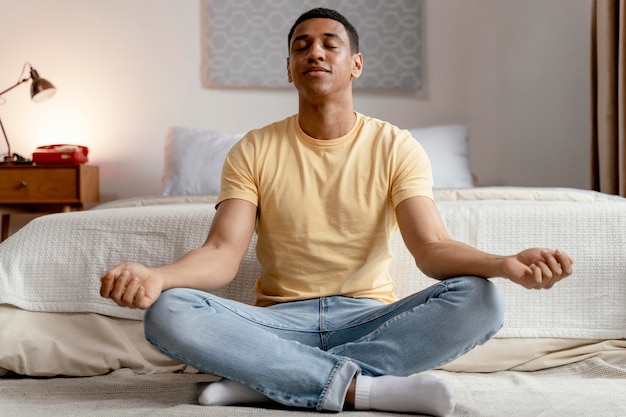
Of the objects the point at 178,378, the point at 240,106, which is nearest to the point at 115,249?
the point at 178,378

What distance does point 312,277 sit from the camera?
1681mm

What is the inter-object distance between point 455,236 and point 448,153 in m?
1.55

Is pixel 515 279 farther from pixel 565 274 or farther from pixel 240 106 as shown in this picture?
pixel 240 106

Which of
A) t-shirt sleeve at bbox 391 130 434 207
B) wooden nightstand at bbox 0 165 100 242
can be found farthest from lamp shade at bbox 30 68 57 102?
t-shirt sleeve at bbox 391 130 434 207

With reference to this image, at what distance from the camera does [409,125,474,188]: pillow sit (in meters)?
3.39

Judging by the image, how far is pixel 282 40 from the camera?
4.03 meters

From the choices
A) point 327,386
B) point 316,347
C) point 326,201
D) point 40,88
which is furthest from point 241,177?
point 40,88

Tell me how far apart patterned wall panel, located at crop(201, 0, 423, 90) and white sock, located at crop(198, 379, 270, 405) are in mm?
2699

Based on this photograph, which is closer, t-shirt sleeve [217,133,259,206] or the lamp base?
t-shirt sleeve [217,133,259,206]

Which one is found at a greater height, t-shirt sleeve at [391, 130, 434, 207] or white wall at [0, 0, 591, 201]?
white wall at [0, 0, 591, 201]

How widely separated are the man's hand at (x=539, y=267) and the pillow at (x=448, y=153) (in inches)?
77.2

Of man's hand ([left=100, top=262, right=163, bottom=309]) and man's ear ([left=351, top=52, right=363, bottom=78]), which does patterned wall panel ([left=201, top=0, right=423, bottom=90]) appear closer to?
man's ear ([left=351, top=52, right=363, bottom=78])

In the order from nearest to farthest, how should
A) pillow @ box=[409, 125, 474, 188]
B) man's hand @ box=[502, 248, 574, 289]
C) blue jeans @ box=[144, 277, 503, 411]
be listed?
man's hand @ box=[502, 248, 574, 289], blue jeans @ box=[144, 277, 503, 411], pillow @ box=[409, 125, 474, 188]

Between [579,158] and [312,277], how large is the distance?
2644mm
